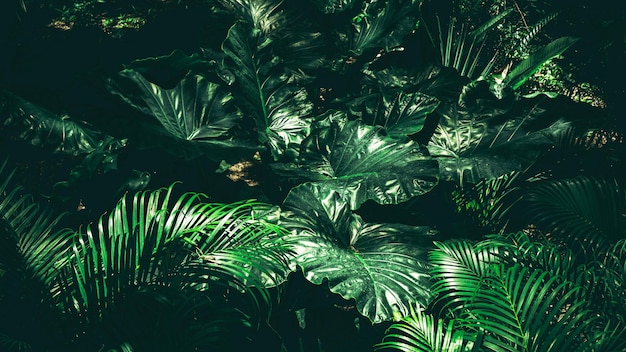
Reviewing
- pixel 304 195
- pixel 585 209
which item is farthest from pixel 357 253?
pixel 585 209

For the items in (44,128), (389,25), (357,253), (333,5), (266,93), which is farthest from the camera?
(333,5)

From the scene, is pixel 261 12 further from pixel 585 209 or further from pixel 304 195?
pixel 585 209

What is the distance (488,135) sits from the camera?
2.75 metres

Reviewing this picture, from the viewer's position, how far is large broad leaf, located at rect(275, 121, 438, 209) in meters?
2.31

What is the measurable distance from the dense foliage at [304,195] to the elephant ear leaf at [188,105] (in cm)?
1

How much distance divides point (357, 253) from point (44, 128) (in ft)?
5.34

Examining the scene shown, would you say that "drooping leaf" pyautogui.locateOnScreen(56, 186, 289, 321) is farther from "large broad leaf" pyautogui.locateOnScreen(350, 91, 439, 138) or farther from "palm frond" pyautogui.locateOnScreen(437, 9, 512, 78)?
"palm frond" pyautogui.locateOnScreen(437, 9, 512, 78)

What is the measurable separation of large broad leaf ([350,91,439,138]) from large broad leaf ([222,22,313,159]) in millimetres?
398

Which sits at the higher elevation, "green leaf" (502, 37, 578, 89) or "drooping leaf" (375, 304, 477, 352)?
"green leaf" (502, 37, 578, 89)

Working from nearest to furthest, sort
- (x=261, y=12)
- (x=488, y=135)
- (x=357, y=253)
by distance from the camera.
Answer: (x=357, y=253) < (x=488, y=135) < (x=261, y=12)

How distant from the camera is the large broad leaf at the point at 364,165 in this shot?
2.31 metres

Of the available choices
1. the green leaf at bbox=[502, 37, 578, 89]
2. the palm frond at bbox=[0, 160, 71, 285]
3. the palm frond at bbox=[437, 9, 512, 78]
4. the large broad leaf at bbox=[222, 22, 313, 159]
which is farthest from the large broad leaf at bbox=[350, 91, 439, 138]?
the palm frond at bbox=[0, 160, 71, 285]

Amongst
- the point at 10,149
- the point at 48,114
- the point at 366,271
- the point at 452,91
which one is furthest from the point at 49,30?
the point at 366,271

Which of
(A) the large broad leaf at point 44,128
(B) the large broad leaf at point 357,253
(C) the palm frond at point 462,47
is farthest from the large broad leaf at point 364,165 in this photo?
(C) the palm frond at point 462,47
